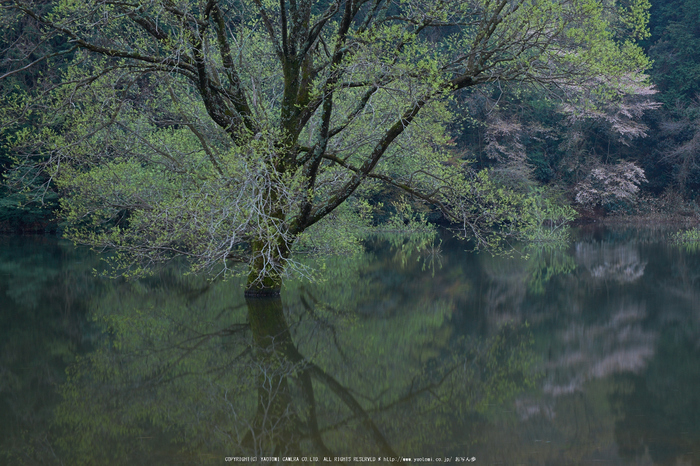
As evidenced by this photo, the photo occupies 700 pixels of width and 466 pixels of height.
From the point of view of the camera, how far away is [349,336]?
8516mm

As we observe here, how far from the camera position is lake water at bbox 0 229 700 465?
471 centimetres

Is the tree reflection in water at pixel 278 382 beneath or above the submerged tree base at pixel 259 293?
beneath

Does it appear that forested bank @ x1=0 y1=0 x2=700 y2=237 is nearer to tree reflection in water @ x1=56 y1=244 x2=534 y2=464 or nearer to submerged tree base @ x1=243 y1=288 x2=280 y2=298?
submerged tree base @ x1=243 y1=288 x2=280 y2=298

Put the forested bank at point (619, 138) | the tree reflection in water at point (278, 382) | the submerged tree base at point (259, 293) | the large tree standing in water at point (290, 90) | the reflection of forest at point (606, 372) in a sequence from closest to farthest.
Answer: the reflection of forest at point (606, 372) → the tree reflection in water at point (278, 382) → the large tree standing in water at point (290, 90) → the submerged tree base at point (259, 293) → the forested bank at point (619, 138)

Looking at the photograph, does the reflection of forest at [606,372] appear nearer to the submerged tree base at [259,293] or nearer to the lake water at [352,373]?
the lake water at [352,373]

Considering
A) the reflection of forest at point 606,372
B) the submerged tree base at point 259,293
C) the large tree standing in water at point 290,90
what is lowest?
the reflection of forest at point 606,372

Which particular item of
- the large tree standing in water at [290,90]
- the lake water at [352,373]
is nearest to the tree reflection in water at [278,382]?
the lake water at [352,373]

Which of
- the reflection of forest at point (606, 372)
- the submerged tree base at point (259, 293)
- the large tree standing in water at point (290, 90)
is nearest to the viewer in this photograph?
the reflection of forest at point (606, 372)

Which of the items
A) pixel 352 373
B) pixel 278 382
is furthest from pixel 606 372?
pixel 278 382

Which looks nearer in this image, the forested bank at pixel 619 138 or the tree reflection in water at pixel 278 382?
the tree reflection in water at pixel 278 382

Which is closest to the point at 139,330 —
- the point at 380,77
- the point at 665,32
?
the point at 380,77

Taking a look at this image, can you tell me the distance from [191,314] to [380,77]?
493 cm

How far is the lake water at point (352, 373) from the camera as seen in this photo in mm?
4715

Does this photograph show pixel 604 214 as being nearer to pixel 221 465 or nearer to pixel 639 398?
pixel 639 398
